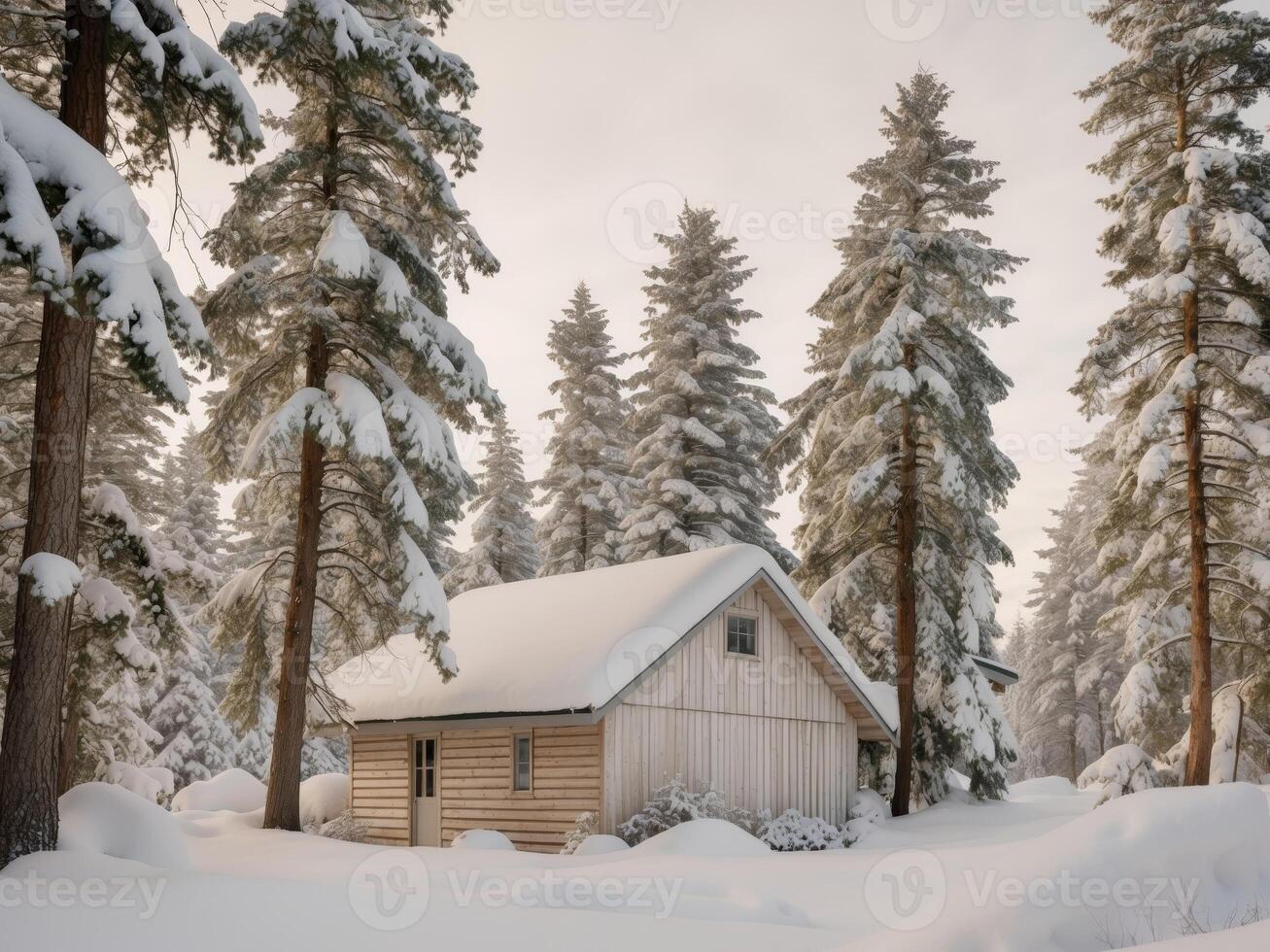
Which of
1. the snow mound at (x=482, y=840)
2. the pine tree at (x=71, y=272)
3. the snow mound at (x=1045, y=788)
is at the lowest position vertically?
the snow mound at (x=1045, y=788)

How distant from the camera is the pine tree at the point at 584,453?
34281 millimetres

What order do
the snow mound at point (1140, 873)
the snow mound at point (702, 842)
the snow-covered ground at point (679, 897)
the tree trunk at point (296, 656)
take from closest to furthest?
1. the snow mound at point (1140, 873)
2. the snow-covered ground at point (679, 897)
3. the snow mound at point (702, 842)
4. the tree trunk at point (296, 656)

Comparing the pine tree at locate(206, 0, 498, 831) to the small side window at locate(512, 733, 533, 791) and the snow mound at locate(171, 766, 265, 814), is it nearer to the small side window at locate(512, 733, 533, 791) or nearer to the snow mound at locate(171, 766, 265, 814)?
the small side window at locate(512, 733, 533, 791)

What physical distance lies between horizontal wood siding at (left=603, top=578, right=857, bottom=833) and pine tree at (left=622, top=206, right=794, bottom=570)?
26.3ft

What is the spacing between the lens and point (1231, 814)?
8.27 meters

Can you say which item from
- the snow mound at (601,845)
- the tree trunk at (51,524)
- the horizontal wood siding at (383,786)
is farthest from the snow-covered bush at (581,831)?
the tree trunk at (51,524)

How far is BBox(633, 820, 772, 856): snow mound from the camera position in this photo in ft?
50.6

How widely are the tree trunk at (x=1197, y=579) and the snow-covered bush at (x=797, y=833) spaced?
20.3 ft

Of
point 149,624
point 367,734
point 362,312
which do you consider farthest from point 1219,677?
point 149,624

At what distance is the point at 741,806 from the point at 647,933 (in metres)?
11.4

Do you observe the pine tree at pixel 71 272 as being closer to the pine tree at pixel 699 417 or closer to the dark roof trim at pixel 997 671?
the pine tree at pixel 699 417

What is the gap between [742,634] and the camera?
21.0 metres

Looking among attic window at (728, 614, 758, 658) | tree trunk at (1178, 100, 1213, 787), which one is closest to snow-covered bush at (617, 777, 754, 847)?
attic window at (728, 614, 758, 658)

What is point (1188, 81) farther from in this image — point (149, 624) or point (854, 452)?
point (149, 624)
